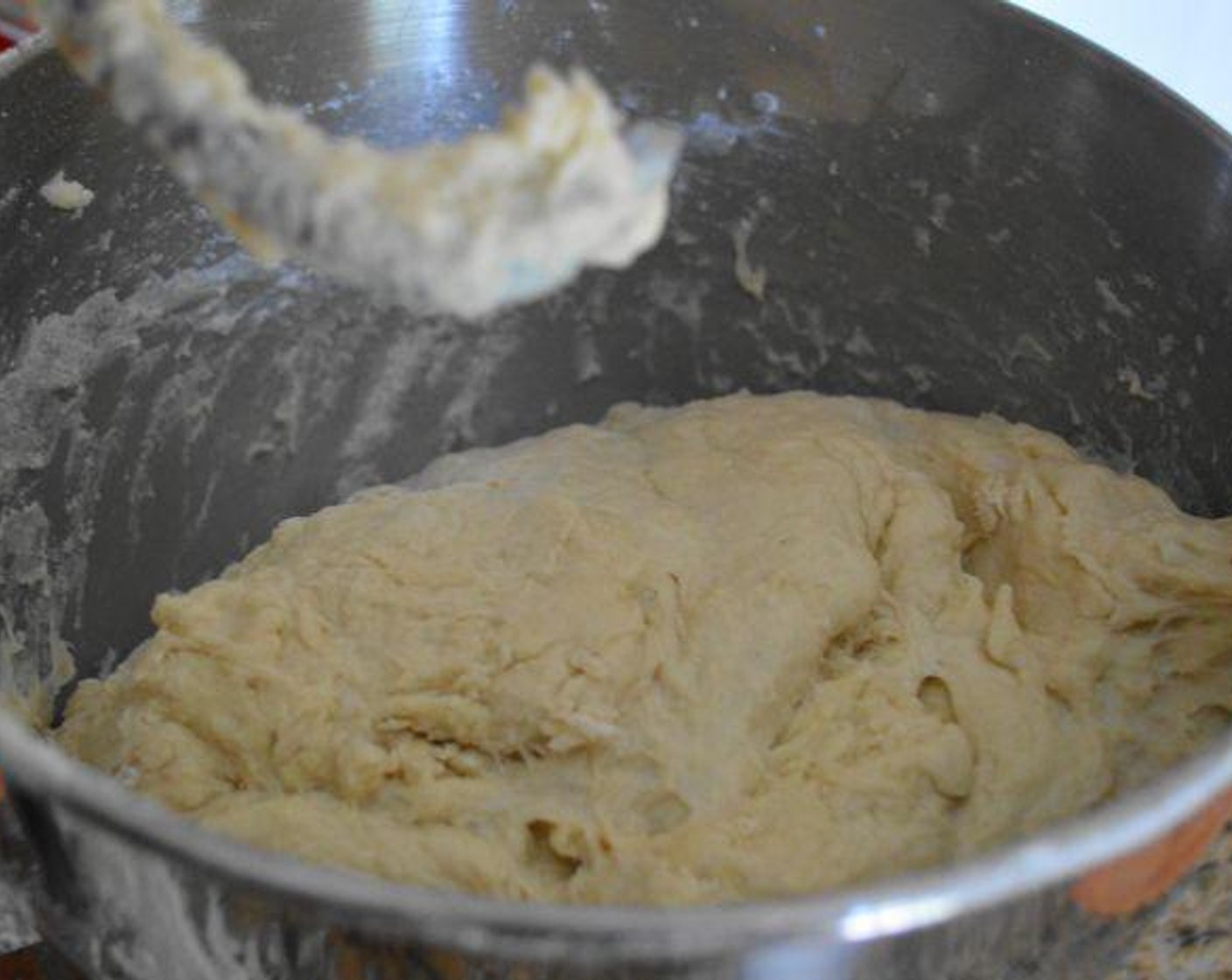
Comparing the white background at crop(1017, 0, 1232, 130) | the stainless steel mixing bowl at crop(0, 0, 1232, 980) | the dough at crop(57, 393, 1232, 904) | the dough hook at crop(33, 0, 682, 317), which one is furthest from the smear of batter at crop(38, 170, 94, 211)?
the white background at crop(1017, 0, 1232, 130)

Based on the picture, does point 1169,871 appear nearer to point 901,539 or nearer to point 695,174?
point 901,539

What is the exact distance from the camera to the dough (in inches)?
49.5

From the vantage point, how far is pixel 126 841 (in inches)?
32.9

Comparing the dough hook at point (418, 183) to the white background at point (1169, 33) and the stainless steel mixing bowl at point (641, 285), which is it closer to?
the stainless steel mixing bowl at point (641, 285)

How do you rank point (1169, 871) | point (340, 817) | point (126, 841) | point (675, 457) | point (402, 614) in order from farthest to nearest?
point (675, 457) < point (402, 614) < point (340, 817) < point (1169, 871) < point (126, 841)

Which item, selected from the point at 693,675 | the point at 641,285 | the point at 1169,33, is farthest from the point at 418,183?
the point at 1169,33

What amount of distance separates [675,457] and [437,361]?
300 mm

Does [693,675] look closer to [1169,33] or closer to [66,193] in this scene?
[66,193]

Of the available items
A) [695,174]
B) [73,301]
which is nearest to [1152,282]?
[695,174]

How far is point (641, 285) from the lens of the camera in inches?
68.1

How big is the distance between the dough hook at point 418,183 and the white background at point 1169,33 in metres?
1.61

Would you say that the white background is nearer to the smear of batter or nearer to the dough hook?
the smear of batter

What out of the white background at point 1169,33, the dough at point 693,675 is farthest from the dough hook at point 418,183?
the white background at point 1169,33

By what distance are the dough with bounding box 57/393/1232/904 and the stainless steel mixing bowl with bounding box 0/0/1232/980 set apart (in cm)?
12
